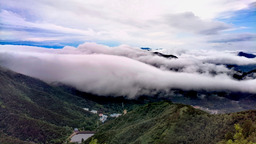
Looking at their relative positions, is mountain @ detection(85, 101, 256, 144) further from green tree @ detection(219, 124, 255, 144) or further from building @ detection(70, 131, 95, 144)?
building @ detection(70, 131, 95, 144)

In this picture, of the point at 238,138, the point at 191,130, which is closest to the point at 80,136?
the point at 191,130

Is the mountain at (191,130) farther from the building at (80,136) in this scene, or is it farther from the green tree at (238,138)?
the building at (80,136)

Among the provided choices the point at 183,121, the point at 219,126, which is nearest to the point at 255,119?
the point at 219,126

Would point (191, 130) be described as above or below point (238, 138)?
below

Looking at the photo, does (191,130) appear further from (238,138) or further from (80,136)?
(80,136)

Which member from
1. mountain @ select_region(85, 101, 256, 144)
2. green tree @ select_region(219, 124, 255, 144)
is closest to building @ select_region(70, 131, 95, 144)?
mountain @ select_region(85, 101, 256, 144)

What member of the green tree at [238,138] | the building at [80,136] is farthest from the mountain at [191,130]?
the building at [80,136]

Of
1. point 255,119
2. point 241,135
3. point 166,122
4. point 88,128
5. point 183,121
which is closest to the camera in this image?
point 241,135

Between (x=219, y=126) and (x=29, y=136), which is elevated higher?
(x=219, y=126)

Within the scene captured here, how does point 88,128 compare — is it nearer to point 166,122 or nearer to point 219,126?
point 166,122

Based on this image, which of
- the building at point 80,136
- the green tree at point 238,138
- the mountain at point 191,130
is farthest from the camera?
the building at point 80,136

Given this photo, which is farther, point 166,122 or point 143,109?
point 143,109
